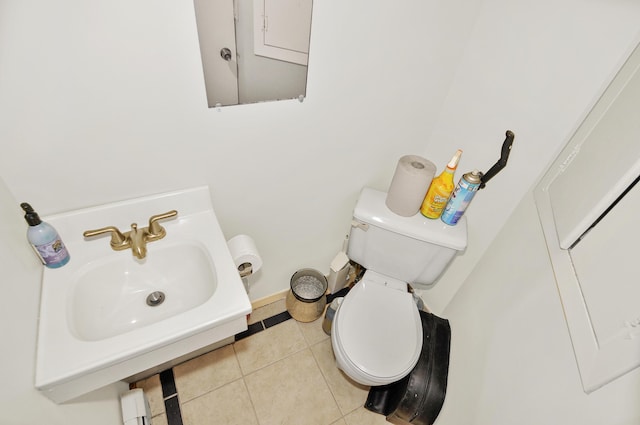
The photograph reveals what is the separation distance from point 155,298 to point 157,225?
220 mm

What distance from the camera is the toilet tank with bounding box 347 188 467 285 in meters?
1.22

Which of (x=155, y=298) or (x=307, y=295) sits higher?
(x=155, y=298)

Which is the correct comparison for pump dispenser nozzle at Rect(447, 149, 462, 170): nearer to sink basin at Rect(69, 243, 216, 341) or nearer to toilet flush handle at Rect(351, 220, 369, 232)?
toilet flush handle at Rect(351, 220, 369, 232)

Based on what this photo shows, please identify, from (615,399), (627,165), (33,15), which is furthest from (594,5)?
(33,15)

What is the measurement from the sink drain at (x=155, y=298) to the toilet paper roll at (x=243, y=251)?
0.82 ft

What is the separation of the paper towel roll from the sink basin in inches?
28.8

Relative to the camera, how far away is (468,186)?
3.67 feet

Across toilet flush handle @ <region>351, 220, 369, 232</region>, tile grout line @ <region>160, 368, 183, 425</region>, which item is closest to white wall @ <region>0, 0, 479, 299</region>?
toilet flush handle @ <region>351, 220, 369, 232</region>

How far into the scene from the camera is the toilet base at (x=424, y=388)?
3.98 ft

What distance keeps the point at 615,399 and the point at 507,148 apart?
755mm

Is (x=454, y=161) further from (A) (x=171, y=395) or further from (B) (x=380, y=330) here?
(A) (x=171, y=395)

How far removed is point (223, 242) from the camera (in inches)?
38.5

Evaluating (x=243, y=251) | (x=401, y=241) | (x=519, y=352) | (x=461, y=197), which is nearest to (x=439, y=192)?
Result: (x=461, y=197)

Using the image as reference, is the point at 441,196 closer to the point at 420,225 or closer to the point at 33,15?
the point at 420,225
